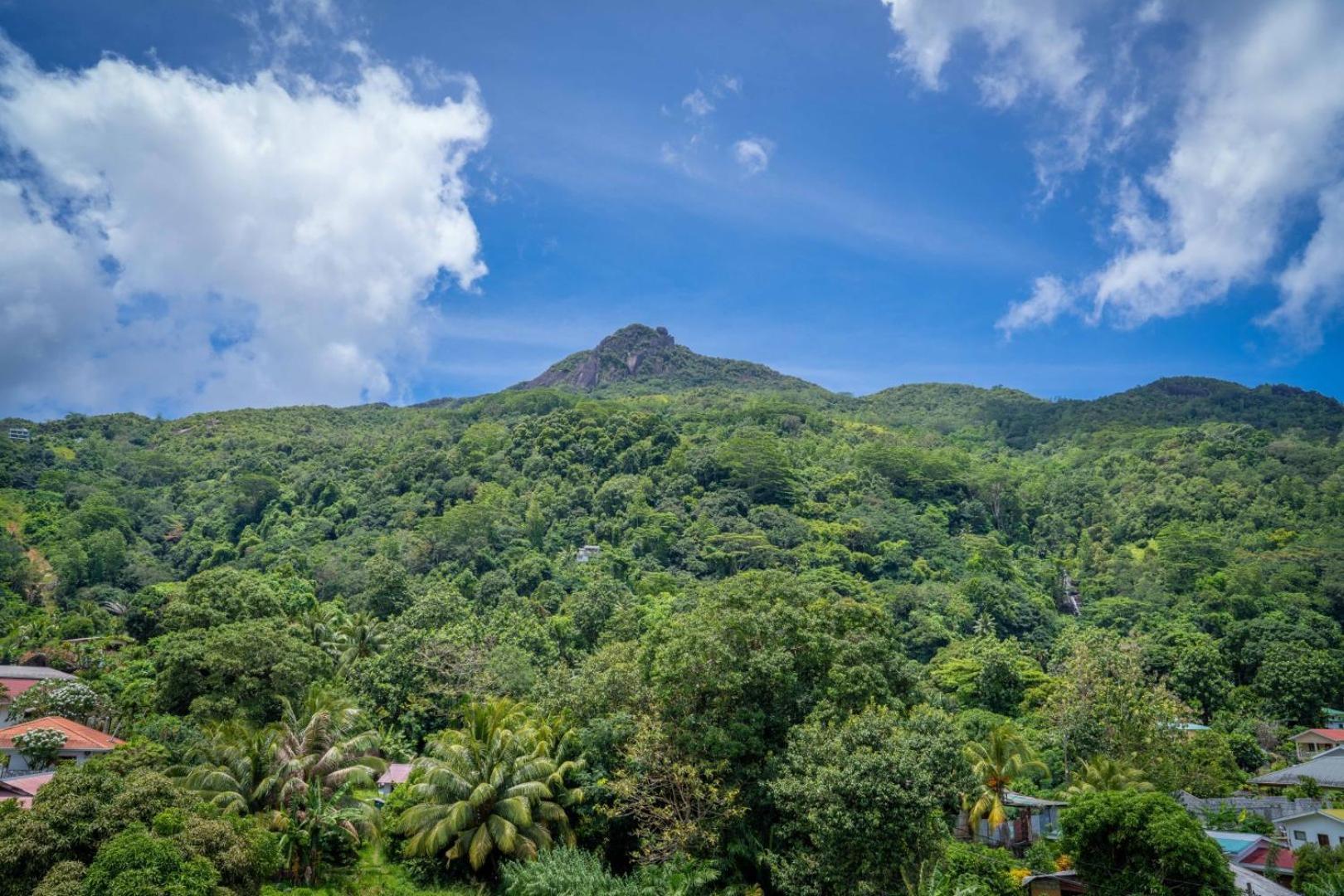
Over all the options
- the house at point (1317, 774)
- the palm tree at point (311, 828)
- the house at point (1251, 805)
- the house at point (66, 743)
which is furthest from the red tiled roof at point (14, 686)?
the house at point (1317, 774)

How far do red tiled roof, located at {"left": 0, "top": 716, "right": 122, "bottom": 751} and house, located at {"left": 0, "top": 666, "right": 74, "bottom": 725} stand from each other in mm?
3784

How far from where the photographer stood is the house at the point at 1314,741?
35.3 meters

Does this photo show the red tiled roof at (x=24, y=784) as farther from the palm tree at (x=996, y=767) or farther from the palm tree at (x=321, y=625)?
the palm tree at (x=996, y=767)

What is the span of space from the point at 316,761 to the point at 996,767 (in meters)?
19.3

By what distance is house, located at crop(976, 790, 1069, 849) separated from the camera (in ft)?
80.2

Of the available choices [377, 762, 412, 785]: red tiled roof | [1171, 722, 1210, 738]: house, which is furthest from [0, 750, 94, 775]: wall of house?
[1171, 722, 1210, 738]: house

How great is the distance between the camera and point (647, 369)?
15062cm

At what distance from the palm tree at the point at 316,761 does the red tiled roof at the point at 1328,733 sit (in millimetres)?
38695

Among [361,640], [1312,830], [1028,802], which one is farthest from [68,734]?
[1312,830]

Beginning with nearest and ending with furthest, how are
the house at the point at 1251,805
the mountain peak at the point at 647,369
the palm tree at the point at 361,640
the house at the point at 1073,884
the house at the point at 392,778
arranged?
the house at the point at 1073,884
the house at the point at 392,778
the house at the point at 1251,805
the palm tree at the point at 361,640
the mountain peak at the point at 647,369

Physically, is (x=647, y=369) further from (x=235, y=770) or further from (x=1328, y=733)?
(x=235, y=770)

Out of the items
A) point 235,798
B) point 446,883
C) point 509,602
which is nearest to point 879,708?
point 446,883

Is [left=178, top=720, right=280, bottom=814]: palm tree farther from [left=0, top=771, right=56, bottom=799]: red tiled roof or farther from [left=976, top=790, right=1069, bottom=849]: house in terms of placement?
[left=976, top=790, right=1069, bottom=849]: house

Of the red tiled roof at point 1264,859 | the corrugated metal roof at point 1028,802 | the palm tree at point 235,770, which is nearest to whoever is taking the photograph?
the palm tree at point 235,770
